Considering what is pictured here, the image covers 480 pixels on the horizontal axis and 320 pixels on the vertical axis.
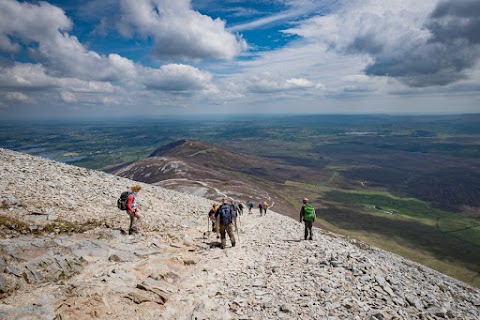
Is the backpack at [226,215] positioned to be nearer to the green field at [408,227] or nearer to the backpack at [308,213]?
the backpack at [308,213]

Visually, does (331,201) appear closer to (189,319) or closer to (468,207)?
(468,207)

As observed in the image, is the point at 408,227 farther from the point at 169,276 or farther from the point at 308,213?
the point at 169,276

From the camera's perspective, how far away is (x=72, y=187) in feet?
90.0

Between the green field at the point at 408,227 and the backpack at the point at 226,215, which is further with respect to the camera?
the green field at the point at 408,227

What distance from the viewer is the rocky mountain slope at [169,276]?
11243 mm

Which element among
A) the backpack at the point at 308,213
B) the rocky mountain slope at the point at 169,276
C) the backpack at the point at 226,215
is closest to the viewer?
the rocky mountain slope at the point at 169,276

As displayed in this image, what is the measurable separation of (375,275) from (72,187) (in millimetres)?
28059

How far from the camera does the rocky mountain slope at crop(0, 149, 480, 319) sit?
36.9 ft

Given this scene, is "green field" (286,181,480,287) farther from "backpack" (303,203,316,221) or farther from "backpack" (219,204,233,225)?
"backpack" (219,204,233,225)

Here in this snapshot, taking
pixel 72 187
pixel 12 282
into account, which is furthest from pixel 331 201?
pixel 12 282

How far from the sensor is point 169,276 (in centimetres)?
1388

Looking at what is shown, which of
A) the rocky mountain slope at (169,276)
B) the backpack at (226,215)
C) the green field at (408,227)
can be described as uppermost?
the backpack at (226,215)

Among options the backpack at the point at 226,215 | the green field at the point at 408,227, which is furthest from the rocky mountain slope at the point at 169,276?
the green field at the point at 408,227

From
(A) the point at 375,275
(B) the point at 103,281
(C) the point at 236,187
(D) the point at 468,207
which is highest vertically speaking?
(B) the point at 103,281
